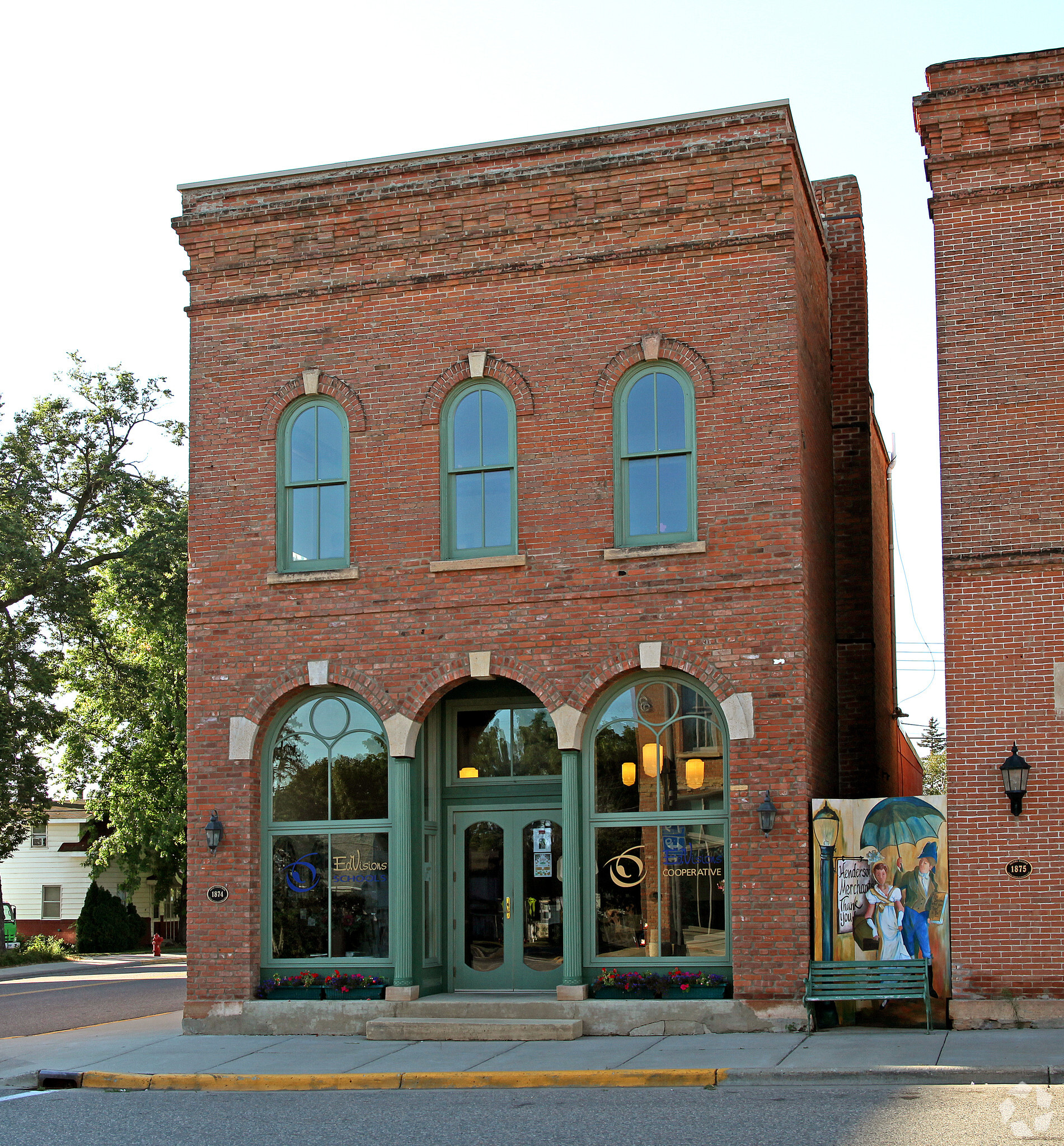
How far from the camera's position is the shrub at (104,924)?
4250 centimetres

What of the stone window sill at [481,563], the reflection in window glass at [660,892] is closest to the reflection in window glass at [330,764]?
the stone window sill at [481,563]

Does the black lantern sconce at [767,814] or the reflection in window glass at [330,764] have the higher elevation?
the reflection in window glass at [330,764]

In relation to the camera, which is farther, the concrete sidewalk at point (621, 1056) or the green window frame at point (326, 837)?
the green window frame at point (326, 837)

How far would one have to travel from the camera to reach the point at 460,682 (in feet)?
54.6

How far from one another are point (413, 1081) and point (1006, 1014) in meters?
6.03

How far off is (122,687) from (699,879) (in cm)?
2538

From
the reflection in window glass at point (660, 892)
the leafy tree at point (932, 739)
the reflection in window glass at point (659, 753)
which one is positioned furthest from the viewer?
the leafy tree at point (932, 739)

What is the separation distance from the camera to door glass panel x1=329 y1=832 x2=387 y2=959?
16656 mm

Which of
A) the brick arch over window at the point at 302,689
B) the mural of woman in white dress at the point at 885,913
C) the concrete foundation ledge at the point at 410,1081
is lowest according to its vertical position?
the concrete foundation ledge at the point at 410,1081

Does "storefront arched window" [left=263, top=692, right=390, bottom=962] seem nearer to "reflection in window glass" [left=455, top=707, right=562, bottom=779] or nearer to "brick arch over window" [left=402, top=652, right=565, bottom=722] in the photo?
"brick arch over window" [left=402, top=652, right=565, bottom=722]

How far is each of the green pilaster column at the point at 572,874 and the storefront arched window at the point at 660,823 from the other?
0.19m

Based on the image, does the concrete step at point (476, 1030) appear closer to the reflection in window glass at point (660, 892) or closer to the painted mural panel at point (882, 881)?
the reflection in window glass at point (660, 892)

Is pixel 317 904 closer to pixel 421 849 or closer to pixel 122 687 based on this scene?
pixel 421 849

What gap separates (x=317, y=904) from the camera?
16891mm
